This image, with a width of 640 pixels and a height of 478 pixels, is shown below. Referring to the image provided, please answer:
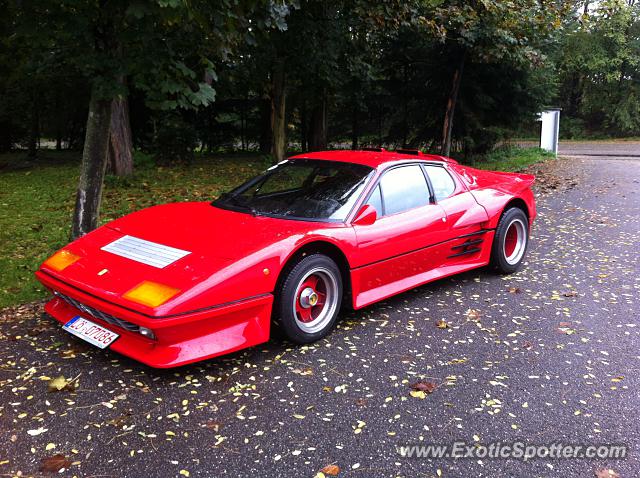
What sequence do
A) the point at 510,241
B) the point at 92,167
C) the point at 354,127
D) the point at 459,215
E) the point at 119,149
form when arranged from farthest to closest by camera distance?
the point at 354,127 → the point at 119,149 → the point at 510,241 → the point at 92,167 → the point at 459,215

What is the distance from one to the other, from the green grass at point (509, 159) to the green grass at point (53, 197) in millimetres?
6028

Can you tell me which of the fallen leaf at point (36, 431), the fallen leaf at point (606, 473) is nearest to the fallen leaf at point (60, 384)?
the fallen leaf at point (36, 431)

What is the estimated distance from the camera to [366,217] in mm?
4207

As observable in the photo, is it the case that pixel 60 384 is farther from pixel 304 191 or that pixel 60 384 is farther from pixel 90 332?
pixel 304 191

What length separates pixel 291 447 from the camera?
2.70 m

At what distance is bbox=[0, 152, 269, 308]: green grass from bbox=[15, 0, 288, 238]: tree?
0.93 m

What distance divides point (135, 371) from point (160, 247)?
861 mm

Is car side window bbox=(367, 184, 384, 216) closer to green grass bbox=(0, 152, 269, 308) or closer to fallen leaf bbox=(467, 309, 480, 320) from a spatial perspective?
fallen leaf bbox=(467, 309, 480, 320)

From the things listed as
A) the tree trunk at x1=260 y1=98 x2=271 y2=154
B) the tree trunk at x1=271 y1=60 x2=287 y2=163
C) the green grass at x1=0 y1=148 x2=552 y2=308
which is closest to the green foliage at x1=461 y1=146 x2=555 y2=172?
the green grass at x1=0 y1=148 x2=552 y2=308

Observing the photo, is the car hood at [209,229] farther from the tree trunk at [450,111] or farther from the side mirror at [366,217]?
the tree trunk at [450,111]

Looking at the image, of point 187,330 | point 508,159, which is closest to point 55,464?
point 187,330

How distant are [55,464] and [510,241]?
484 centimetres

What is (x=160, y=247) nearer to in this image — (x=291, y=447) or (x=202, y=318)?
(x=202, y=318)

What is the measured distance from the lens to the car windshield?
14.1 feet
